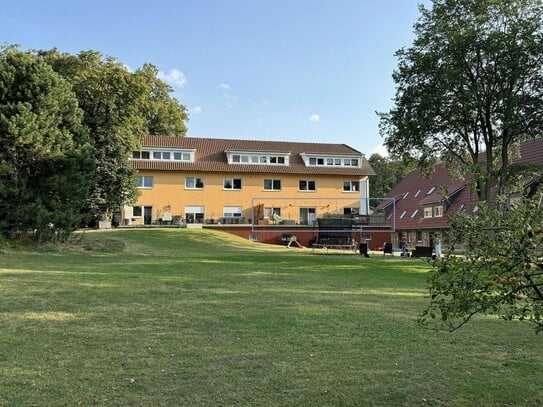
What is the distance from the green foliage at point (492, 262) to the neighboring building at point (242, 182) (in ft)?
143

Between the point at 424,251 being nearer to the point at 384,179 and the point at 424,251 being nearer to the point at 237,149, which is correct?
the point at 237,149

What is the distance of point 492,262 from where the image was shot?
3975 mm

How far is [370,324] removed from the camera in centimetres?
804

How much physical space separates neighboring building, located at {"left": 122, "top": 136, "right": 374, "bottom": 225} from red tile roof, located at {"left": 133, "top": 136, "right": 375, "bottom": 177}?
0.31 ft

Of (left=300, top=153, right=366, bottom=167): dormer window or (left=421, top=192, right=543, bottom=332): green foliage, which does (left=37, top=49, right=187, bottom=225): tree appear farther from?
(left=421, top=192, right=543, bottom=332): green foliage

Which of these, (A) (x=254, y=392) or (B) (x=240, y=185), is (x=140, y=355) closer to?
(A) (x=254, y=392)

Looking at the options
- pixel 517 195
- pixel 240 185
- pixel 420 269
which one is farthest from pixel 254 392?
pixel 240 185

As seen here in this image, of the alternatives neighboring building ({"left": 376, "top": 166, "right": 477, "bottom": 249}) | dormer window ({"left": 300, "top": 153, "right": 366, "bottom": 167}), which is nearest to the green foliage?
neighboring building ({"left": 376, "top": 166, "right": 477, "bottom": 249})

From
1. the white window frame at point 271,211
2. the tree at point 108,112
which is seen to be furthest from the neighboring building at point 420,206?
the tree at point 108,112

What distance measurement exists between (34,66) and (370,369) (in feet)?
63.5

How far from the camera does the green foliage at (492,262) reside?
12.5ft

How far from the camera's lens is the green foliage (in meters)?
3.80

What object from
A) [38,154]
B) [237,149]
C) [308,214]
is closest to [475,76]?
[38,154]

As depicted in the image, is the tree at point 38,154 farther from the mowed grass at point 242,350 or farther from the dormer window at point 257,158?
the dormer window at point 257,158
